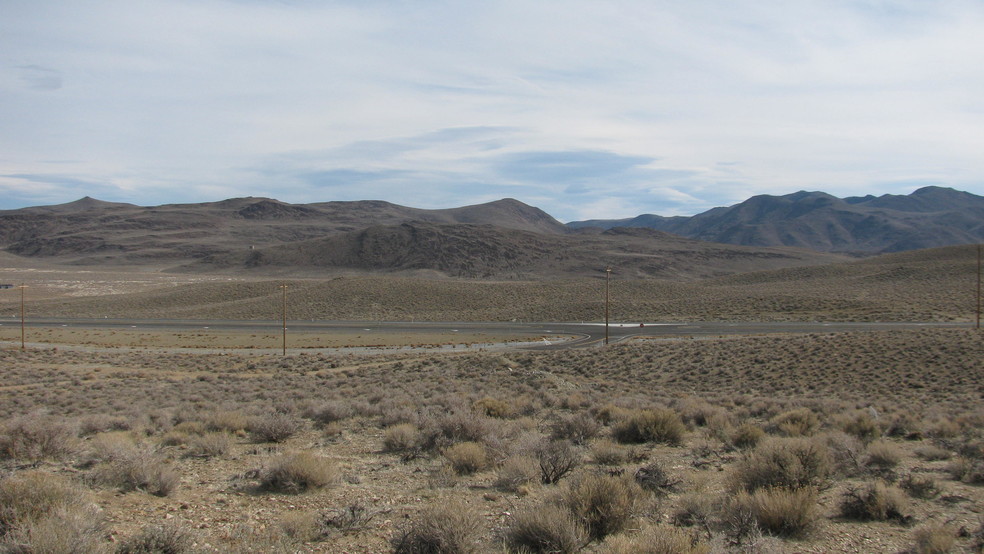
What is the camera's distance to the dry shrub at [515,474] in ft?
25.6

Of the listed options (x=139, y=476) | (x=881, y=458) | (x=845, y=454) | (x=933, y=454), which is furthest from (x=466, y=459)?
(x=933, y=454)

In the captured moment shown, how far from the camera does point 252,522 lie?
645cm

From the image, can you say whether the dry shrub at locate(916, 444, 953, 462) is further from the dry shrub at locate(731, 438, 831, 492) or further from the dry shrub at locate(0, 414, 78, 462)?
the dry shrub at locate(0, 414, 78, 462)

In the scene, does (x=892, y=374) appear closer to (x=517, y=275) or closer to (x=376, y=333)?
(x=376, y=333)

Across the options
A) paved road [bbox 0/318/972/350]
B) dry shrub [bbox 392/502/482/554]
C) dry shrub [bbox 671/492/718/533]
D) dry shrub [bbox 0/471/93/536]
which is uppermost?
dry shrub [bbox 0/471/93/536]

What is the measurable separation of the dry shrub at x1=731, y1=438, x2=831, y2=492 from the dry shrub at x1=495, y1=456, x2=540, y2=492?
104 inches

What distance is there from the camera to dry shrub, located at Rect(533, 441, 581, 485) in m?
8.16

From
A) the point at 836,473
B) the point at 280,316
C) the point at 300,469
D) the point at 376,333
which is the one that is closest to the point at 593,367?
the point at 836,473

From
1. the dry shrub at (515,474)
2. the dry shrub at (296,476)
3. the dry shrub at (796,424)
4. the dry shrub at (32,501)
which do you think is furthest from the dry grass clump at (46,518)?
the dry shrub at (796,424)

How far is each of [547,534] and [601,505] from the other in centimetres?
88

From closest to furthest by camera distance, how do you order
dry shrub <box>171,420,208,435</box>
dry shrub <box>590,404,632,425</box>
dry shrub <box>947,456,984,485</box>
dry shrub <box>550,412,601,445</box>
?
dry shrub <box>947,456,984,485</box>
dry shrub <box>550,412,601,445</box>
dry shrub <box>171,420,208,435</box>
dry shrub <box>590,404,632,425</box>

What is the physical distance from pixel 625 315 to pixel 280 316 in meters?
42.3

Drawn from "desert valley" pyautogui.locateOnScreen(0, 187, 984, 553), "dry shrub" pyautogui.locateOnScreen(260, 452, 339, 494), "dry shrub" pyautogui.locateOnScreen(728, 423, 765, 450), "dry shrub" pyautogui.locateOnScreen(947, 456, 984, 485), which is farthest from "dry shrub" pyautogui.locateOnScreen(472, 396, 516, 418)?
"dry shrub" pyautogui.locateOnScreen(947, 456, 984, 485)

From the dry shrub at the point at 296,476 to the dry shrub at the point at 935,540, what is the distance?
6717 mm
